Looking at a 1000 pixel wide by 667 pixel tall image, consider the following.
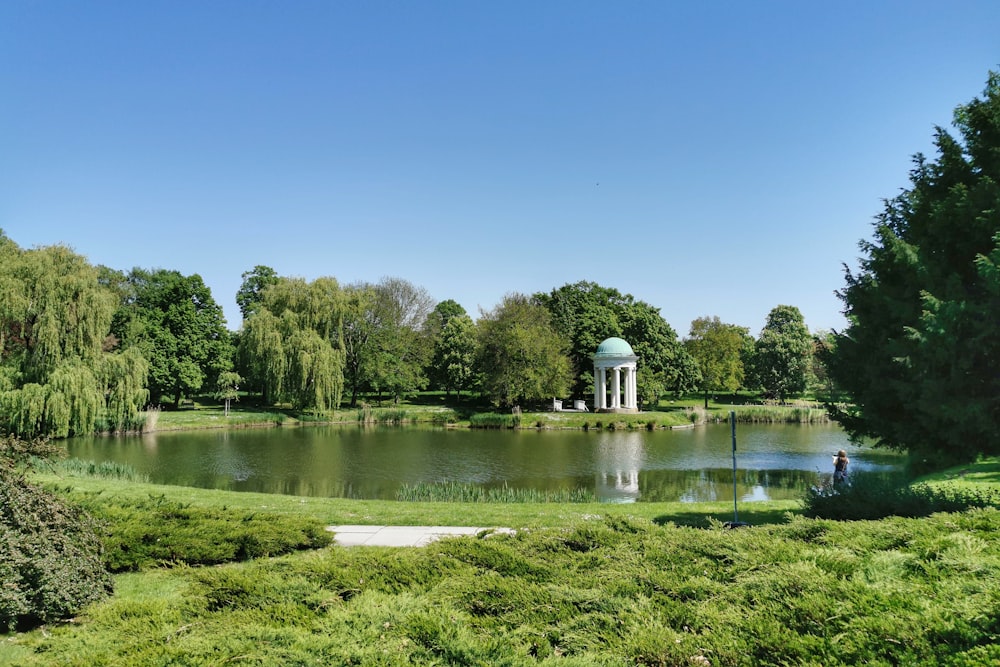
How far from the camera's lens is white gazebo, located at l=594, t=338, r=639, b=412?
45.1 m

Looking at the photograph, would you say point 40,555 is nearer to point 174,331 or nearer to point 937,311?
point 937,311

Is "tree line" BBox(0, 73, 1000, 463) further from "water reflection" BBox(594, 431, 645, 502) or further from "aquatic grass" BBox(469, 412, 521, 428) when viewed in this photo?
"water reflection" BBox(594, 431, 645, 502)

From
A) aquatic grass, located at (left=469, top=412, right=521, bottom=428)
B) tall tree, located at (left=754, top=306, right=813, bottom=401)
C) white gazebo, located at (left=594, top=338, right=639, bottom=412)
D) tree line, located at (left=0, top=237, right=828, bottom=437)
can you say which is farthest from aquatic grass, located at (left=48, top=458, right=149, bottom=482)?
tall tree, located at (left=754, top=306, right=813, bottom=401)

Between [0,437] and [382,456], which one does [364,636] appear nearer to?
[0,437]

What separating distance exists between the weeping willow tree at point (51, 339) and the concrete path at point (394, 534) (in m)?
20.6

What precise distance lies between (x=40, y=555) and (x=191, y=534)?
2113mm

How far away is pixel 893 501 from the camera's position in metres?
7.11

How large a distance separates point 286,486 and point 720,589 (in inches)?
626

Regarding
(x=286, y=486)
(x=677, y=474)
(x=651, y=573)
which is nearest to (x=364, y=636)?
(x=651, y=573)

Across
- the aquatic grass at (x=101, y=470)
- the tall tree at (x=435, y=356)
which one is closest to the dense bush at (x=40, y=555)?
the aquatic grass at (x=101, y=470)

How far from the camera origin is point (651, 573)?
4496 millimetres

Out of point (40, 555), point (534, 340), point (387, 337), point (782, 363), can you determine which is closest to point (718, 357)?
point (782, 363)

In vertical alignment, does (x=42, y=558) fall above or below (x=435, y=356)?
below

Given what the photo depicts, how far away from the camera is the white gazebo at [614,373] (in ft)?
148
